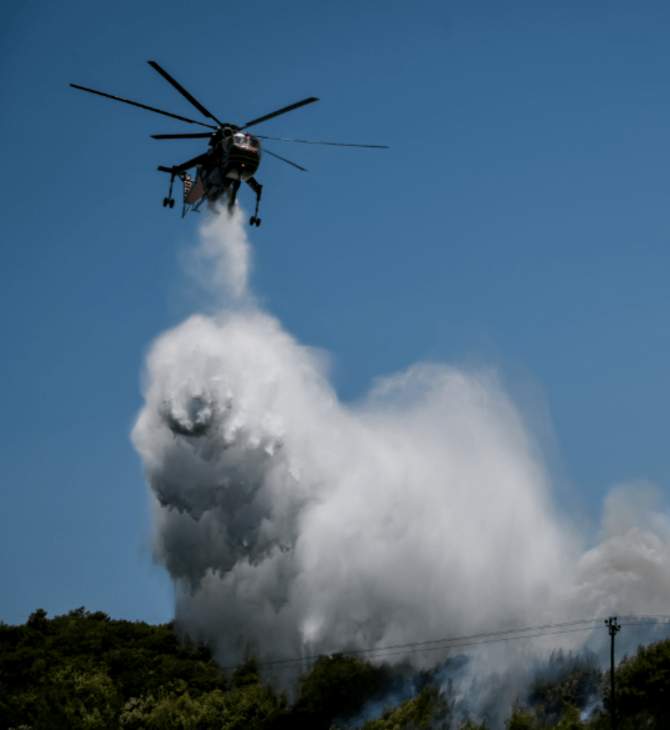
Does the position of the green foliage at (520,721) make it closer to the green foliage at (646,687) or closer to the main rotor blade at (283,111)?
the green foliage at (646,687)

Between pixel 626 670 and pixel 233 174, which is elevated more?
pixel 233 174

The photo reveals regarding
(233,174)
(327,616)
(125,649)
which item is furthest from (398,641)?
(233,174)

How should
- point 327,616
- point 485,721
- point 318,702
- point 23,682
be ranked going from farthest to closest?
point 327,616 < point 23,682 < point 318,702 < point 485,721

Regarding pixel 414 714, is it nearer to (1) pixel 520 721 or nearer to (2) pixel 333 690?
(2) pixel 333 690

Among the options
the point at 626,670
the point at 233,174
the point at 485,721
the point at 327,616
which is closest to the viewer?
the point at 233,174

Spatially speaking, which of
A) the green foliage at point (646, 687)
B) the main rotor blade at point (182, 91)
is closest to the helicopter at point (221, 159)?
the main rotor blade at point (182, 91)

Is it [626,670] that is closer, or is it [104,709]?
[626,670]

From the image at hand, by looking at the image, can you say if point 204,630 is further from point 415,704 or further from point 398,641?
point 415,704

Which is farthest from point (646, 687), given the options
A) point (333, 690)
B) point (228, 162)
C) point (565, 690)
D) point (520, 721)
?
point (228, 162)

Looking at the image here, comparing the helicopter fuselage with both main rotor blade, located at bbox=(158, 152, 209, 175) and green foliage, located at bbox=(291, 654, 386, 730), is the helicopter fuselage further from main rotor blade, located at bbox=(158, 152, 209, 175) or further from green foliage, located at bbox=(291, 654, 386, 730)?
green foliage, located at bbox=(291, 654, 386, 730)

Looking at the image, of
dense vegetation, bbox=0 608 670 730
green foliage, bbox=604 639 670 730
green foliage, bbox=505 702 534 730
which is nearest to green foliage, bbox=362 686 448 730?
dense vegetation, bbox=0 608 670 730
